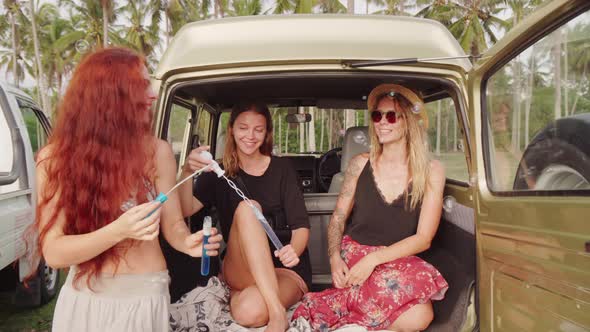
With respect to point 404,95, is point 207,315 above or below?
below

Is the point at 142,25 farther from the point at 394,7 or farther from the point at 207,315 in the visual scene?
the point at 207,315

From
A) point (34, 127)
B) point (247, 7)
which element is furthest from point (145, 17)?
point (34, 127)

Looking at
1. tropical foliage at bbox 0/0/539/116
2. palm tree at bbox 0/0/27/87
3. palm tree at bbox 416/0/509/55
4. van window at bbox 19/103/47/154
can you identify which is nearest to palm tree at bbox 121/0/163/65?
tropical foliage at bbox 0/0/539/116

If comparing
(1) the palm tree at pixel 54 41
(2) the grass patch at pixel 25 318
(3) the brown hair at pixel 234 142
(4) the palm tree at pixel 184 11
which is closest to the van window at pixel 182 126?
(3) the brown hair at pixel 234 142

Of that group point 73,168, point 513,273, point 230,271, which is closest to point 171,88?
point 73,168

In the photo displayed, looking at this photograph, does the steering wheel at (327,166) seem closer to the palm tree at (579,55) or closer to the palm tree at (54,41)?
the palm tree at (579,55)

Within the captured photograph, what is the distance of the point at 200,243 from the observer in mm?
2008

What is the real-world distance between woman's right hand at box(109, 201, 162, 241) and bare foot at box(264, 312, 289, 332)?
123 cm

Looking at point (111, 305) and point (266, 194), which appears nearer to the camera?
point (111, 305)

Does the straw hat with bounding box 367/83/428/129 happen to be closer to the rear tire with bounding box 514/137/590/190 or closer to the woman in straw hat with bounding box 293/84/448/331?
the woman in straw hat with bounding box 293/84/448/331

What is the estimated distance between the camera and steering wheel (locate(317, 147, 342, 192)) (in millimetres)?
5742

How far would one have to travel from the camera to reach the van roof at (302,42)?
100 inches

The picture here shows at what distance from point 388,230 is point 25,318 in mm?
3890

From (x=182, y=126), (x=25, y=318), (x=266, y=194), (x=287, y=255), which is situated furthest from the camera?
(x=25, y=318)
